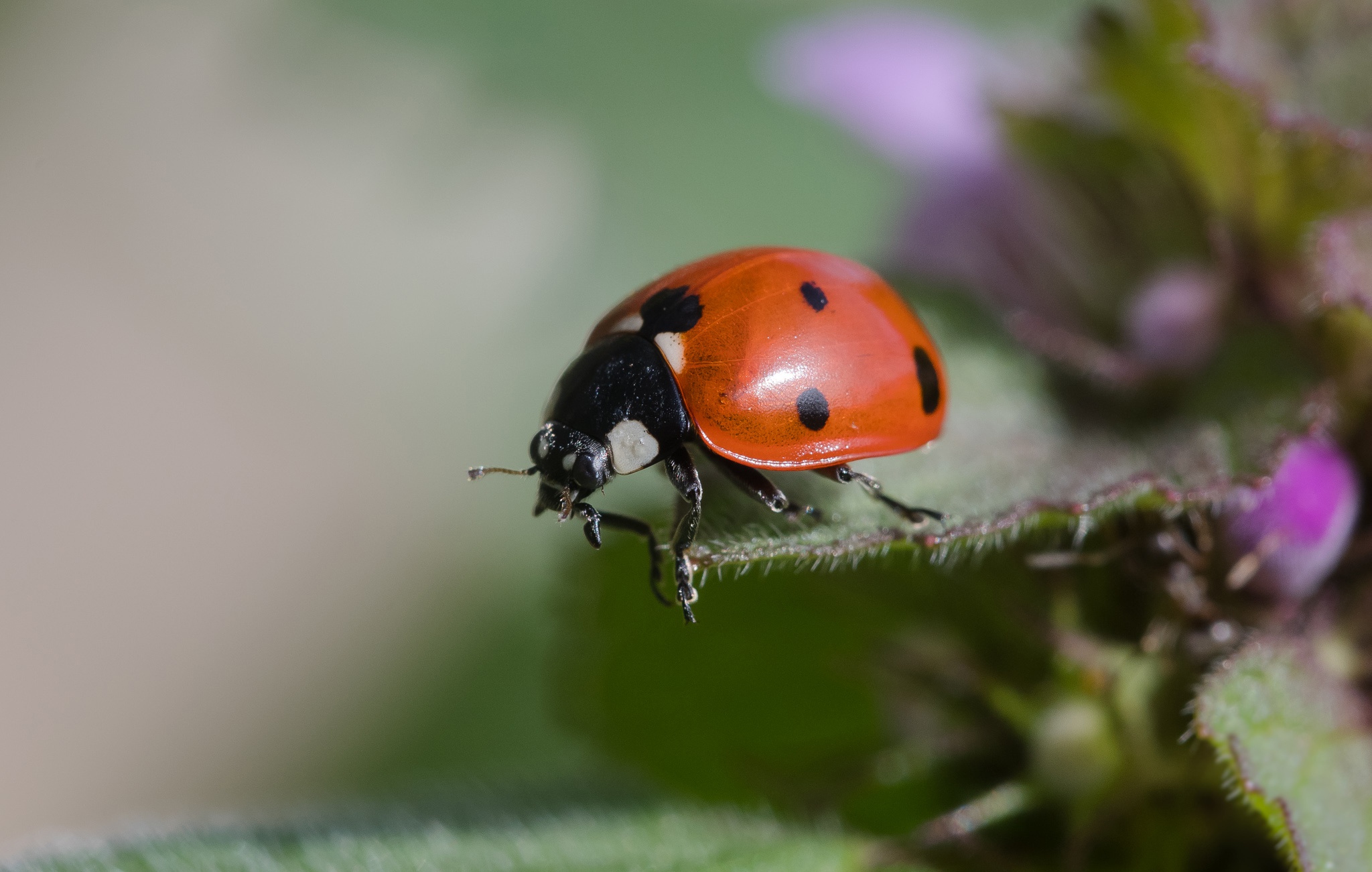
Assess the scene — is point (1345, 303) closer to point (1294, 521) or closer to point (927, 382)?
point (1294, 521)

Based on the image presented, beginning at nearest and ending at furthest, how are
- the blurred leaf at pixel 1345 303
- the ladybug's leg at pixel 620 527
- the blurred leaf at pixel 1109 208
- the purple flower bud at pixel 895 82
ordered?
1. the blurred leaf at pixel 1345 303
2. the ladybug's leg at pixel 620 527
3. the blurred leaf at pixel 1109 208
4. the purple flower bud at pixel 895 82

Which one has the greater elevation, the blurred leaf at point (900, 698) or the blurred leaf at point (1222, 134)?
the blurred leaf at point (1222, 134)

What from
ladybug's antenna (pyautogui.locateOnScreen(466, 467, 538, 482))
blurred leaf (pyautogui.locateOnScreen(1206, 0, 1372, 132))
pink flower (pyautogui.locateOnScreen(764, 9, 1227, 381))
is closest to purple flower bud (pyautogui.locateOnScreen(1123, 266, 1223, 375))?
pink flower (pyautogui.locateOnScreen(764, 9, 1227, 381))

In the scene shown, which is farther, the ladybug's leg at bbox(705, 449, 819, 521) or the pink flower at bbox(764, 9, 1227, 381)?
the pink flower at bbox(764, 9, 1227, 381)

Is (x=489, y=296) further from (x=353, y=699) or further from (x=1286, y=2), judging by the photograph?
(x=1286, y=2)

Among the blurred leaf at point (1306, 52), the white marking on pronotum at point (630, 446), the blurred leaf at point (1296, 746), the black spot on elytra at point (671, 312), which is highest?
the blurred leaf at point (1306, 52)

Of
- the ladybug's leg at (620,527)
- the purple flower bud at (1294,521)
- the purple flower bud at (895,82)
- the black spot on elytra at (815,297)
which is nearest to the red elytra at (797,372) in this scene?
the black spot on elytra at (815,297)

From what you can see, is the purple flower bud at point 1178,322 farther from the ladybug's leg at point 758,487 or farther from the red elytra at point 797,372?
the ladybug's leg at point 758,487

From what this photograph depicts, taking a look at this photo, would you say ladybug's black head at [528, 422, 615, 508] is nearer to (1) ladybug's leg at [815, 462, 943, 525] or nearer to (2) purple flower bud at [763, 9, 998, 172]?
(1) ladybug's leg at [815, 462, 943, 525]
